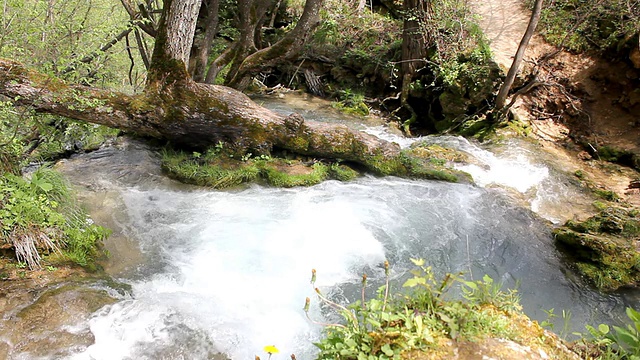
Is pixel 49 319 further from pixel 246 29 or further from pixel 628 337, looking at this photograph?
pixel 246 29

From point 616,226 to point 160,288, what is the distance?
646cm

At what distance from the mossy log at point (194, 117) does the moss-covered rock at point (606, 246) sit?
3.28 metres

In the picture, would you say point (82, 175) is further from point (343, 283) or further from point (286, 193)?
point (343, 283)

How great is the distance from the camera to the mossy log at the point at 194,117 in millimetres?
5270

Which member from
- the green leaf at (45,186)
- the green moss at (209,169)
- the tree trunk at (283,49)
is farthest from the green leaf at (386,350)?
the tree trunk at (283,49)

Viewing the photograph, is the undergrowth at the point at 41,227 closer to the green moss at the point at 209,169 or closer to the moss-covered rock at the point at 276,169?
the green moss at the point at 209,169

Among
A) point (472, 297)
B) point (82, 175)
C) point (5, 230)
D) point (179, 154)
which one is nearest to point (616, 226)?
point (472, 297)

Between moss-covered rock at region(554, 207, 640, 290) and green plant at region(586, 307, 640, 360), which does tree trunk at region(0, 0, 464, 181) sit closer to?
moss-covered rock at region(554, 207, 640, 290)

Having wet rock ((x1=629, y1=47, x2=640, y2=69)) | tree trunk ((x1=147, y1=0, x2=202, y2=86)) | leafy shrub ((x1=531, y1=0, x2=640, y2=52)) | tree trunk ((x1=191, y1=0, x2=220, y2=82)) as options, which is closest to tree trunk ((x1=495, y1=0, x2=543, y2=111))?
leafy shrub ((x1=531, y1=0, x2=640, y2=52))

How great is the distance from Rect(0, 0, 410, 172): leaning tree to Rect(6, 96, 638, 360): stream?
0.78 meters

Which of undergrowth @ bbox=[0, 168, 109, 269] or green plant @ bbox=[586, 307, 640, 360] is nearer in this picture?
green plant @ bbox=[586, 307, 640, 360]

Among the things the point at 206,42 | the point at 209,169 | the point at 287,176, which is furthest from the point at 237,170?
the point at 206,42

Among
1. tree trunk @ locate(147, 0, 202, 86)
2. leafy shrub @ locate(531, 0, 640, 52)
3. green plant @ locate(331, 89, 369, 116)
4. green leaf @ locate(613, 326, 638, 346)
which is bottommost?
green leaf @ locate(613, 326, 638, 346)

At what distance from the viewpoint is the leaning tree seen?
17.5 ft
